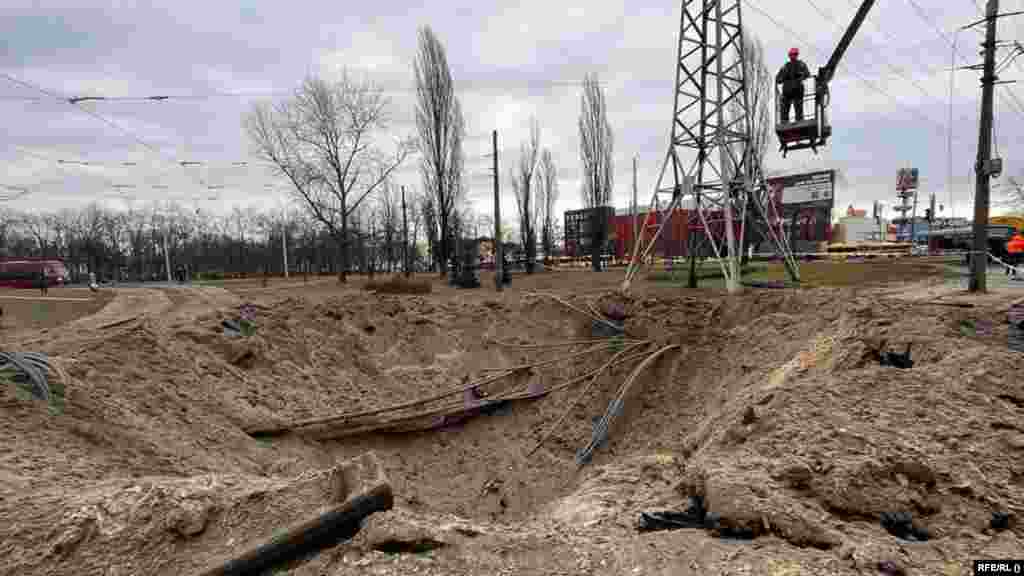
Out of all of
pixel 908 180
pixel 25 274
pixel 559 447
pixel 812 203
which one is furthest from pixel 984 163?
pixel 908 180

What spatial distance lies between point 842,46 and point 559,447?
9.49 metres

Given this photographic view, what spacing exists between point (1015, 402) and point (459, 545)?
15.6 ft

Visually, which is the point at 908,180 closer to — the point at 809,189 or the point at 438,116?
the point at 809,189

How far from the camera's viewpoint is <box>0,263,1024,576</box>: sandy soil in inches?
105

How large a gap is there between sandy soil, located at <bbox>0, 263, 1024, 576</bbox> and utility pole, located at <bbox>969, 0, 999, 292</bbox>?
0.97 metres

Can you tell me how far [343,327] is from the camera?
36.5 feet

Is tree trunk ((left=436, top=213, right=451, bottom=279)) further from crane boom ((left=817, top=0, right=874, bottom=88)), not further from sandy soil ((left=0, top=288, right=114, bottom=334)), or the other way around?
crane boom ((left=817, top=0, right=874, bottom=88))

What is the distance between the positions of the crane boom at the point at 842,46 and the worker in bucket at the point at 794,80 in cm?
27

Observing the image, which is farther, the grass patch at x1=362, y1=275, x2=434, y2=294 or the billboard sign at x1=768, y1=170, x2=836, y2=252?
the billboard sign at x1=768, y1=170, x2=836, y2=252

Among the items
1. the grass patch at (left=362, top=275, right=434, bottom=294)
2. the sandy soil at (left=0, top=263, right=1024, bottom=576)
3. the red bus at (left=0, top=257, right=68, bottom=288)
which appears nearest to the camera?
the sandy soil at (left=0, top=263, right=1024, bottom=576)

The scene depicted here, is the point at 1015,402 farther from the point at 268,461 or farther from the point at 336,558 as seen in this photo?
the point at 268,461

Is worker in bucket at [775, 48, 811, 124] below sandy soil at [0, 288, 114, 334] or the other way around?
the other way around

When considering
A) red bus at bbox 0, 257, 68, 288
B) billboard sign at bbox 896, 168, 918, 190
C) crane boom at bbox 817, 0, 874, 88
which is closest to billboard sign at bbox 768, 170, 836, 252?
billboard sign at bbox 896, 168, 918, 190

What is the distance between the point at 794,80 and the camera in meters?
Result: 9.19
